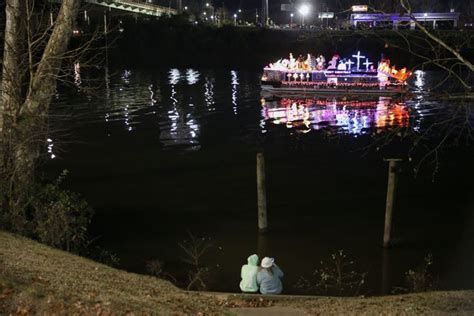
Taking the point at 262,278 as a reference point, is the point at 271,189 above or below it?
below

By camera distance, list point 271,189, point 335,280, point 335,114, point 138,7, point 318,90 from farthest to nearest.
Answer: point 138,7, point 318,90, point 335,114, point 271,189, point 335,280

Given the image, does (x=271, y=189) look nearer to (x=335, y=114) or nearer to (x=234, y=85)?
(x=335, y=114)

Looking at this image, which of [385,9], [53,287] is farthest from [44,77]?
[385,9]

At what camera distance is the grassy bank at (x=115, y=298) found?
20.7ft

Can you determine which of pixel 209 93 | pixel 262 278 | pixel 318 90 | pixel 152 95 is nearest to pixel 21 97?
pixel 262 278

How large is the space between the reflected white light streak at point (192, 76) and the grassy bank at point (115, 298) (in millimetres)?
54790

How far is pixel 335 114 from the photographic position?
141 feet

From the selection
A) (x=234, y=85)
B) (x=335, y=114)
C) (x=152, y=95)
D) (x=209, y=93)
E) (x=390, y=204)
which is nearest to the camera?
(x=390, y=204)

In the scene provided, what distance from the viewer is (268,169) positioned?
81.5 feet

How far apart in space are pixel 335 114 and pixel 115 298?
37.6m

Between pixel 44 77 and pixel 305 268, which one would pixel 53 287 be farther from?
pixel 305 268

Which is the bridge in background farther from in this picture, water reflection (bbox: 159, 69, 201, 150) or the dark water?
the dark water

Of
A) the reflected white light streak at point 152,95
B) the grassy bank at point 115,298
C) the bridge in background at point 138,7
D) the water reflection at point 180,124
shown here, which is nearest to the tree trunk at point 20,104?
the grassy bank at point 115,298

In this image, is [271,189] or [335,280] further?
[271,189]
